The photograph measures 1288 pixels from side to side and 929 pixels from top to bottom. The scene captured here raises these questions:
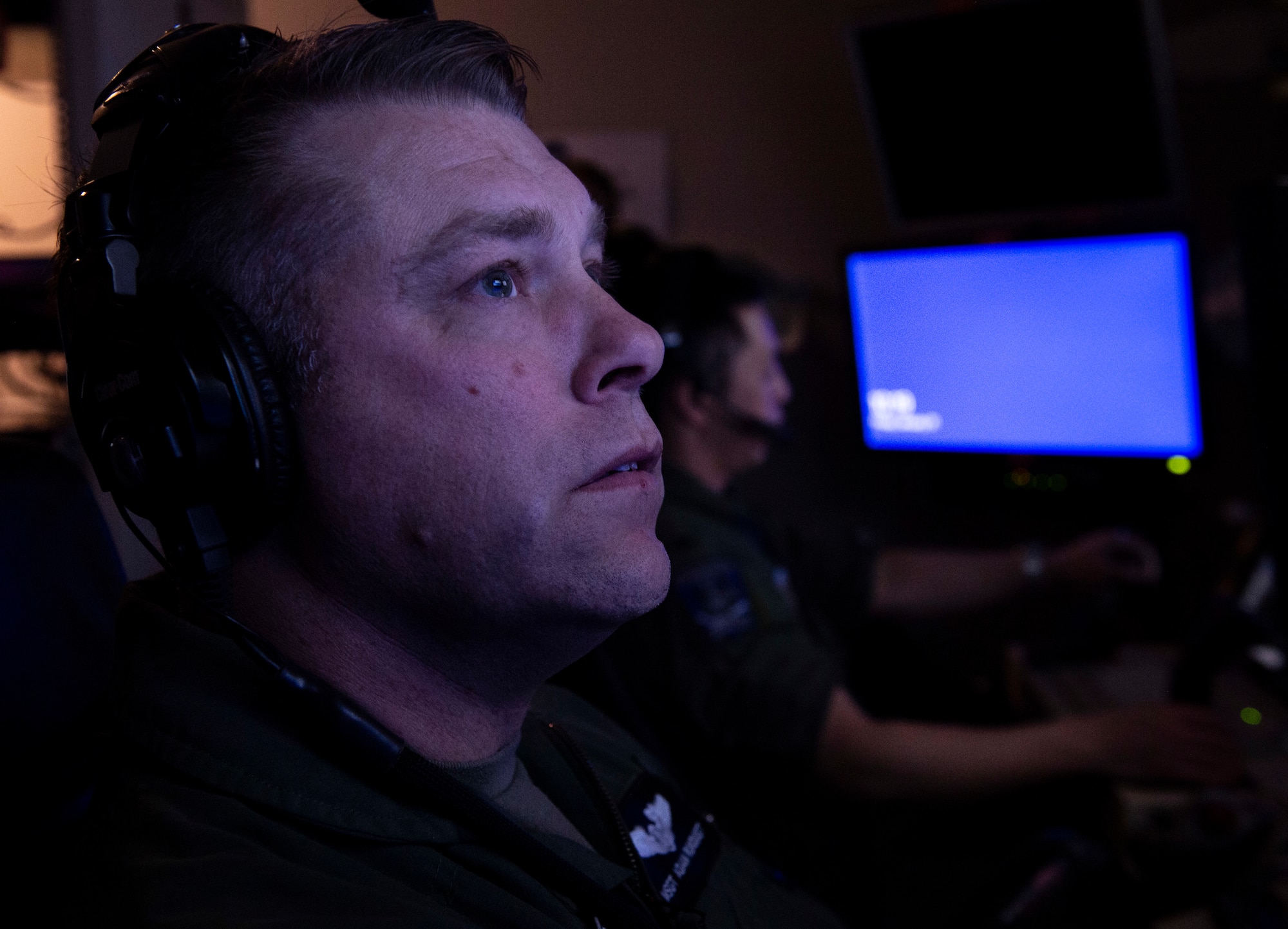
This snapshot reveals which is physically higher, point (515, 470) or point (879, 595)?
point (515, 470)

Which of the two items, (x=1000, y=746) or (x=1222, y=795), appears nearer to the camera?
(x=1222, y=795)

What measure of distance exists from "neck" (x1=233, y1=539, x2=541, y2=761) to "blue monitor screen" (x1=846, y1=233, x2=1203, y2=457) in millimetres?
1483

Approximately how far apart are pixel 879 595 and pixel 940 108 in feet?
3.42

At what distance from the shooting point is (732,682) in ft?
4.08

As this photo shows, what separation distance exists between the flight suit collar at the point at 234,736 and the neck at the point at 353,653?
43 mm

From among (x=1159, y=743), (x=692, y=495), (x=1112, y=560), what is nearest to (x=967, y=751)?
(x=1159, y=743)

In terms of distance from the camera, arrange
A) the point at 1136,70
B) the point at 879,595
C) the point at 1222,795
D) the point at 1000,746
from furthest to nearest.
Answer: the point at 879,595 < the point at 1136,70 < the point at 1000,746 < the point at 1222,795

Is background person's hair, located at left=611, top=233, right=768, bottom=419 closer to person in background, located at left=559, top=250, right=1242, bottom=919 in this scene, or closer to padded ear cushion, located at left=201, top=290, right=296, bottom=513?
person in background, located at left=559, top=250, right=1242, bottom=919

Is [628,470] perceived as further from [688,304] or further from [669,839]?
[688,304]

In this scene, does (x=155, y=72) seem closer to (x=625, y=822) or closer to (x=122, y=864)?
(x=122, y=864)

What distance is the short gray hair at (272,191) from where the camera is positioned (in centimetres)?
58

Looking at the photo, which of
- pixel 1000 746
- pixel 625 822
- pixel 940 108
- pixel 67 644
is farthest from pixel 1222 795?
pixel 940 108

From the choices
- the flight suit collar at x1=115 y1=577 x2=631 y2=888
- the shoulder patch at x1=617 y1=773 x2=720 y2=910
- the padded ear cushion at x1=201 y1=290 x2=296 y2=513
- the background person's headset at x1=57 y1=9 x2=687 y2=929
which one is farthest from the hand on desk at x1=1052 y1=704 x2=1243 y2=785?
the padded ear cushion at x1=201 y1=290 x2=296 y2=513

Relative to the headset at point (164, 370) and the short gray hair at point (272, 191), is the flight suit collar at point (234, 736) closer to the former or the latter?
the headset at point (164, 370)
